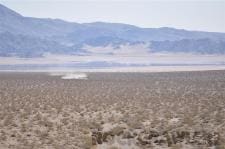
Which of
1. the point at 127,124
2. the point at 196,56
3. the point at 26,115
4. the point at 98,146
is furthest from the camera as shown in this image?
the point at 196,56

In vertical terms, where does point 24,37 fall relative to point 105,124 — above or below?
above

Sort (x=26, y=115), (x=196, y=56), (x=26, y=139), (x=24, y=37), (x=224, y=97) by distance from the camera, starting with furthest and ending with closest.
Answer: (x=24, y=37) < (x=196, y=56) < (x=224, y=97) < (x=26, y=115) < (x=26, y=139)

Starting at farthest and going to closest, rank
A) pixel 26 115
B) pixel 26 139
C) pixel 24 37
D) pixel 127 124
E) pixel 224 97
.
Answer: pixel 24 37 → pixel 224 97 → pixel 26 115 → pixel 127 124 → pixel 26 139

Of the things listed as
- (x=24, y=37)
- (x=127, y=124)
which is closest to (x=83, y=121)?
(x=127, y=124)

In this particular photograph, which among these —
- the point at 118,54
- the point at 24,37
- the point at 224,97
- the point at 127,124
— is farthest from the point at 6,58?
the point at 127,124

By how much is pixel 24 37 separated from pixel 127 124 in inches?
6593

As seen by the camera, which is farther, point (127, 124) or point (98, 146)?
point (127, 124)

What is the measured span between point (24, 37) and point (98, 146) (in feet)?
563

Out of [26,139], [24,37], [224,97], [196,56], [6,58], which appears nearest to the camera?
[26,139]

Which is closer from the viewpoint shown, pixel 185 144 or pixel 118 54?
pixel 185 144

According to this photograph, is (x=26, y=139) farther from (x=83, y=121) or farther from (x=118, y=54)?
(x=118, y=54)

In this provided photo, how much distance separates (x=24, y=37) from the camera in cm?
18250

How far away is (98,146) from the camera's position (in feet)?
50.3

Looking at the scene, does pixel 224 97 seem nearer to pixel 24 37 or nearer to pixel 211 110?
pixel 211 110
